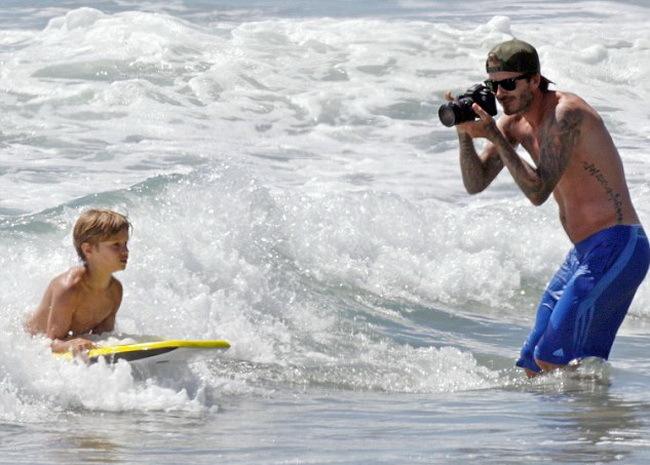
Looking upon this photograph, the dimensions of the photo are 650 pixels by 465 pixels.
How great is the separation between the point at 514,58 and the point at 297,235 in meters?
4.15

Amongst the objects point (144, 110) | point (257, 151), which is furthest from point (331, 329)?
→ point (144, 110)

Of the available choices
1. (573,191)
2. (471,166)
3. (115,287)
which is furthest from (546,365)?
(115,287)

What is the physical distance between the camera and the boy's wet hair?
18.9 feet

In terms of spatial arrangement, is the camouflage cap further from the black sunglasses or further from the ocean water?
the ocean water

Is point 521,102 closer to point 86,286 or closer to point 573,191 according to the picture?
point 573,191

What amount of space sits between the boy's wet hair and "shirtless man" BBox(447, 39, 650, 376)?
143 centimetres

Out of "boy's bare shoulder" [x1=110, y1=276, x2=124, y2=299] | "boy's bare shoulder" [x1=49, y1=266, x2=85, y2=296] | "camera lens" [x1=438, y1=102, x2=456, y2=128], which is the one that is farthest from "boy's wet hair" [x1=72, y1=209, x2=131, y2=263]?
"camera lens" [x1=438, y1=102, x2=456, y2=128]

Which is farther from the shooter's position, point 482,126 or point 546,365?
point 546,365

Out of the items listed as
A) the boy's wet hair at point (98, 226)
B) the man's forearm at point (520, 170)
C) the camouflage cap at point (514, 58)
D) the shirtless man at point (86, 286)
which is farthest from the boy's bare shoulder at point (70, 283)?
the camouflage cap at point (514, 58)

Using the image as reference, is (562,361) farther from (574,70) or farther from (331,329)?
(574,70)

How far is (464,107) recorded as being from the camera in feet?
18.0

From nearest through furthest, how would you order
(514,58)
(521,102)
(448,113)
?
(448,113), (514,58), (521,102)

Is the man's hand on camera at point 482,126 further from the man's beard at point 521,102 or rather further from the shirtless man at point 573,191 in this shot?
the man's beard at point 521,102

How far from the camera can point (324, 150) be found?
1341cm
